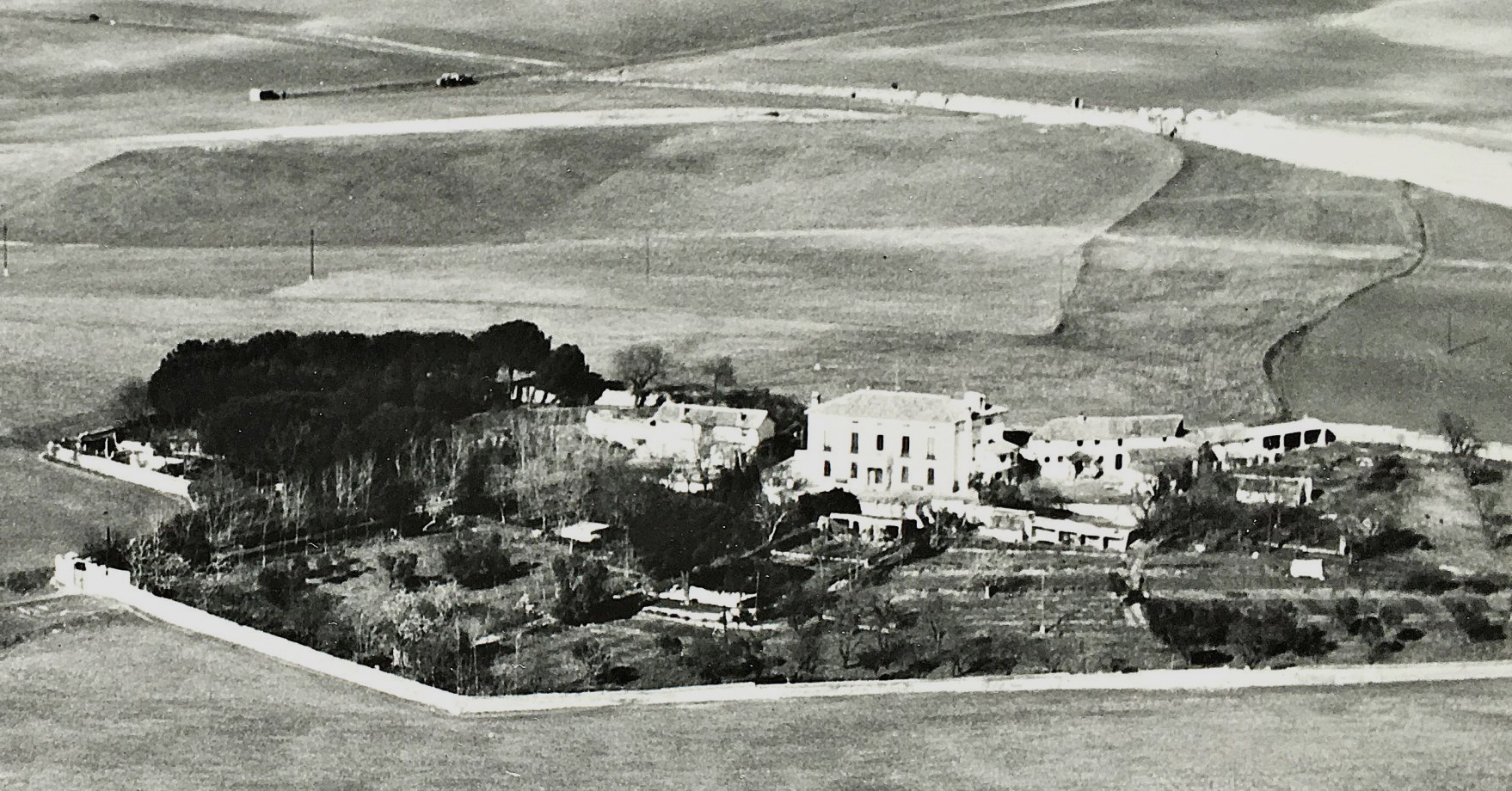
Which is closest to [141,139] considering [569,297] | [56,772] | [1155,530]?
[569,297]

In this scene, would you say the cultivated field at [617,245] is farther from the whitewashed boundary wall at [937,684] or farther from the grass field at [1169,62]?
the whitewashed boundary wall at [937,684]

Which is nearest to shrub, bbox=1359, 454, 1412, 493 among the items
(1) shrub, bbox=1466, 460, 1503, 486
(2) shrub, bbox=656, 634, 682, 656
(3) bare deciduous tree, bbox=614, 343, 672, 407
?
(1) shrub, bbox=1466, 460, 1503, 486

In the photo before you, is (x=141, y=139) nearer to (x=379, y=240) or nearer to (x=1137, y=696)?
(x=379, y=240)

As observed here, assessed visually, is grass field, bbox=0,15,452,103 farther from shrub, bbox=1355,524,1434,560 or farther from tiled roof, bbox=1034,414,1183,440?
shrub, bbox=1355,524,1434,560

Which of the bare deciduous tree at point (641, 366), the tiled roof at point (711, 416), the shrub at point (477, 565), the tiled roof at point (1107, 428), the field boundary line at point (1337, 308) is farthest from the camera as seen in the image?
the field boundary line at point (1337, 308)

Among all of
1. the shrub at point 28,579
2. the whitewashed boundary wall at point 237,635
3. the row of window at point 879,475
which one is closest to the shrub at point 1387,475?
the row of window at point 879,475
